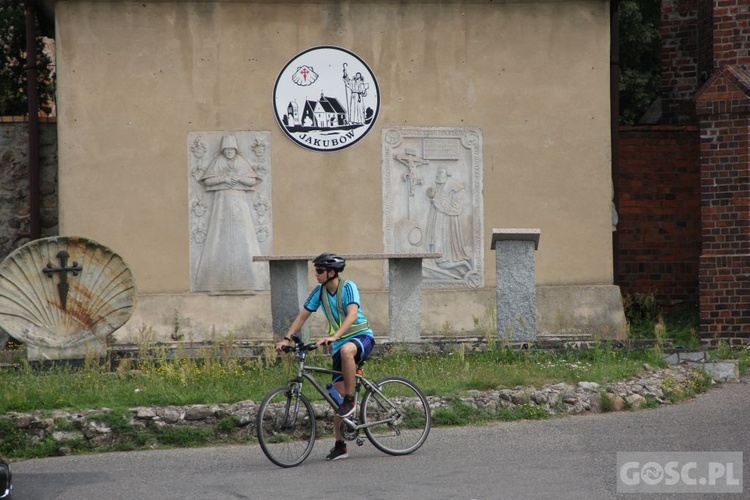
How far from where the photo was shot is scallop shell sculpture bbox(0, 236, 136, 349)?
533 inches

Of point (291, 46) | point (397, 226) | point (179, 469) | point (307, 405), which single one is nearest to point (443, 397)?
point (307, 405)

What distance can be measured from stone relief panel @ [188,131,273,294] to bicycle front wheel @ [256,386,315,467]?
6.53 meters

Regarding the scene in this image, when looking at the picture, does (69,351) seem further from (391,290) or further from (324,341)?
(324,341)

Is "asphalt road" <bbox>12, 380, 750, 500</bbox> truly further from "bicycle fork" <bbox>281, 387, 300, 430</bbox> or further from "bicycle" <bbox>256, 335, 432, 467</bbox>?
"bicycle fork" <bbox>281, 387, 300, 430</bbox>

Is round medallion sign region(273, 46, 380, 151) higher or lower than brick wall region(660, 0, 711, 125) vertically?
lower

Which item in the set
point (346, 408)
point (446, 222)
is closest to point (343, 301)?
point (346, 408)

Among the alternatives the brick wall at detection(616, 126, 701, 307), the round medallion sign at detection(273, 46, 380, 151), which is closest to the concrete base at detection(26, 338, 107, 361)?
the round medallion sign at detection(273, 46, 380, 151)

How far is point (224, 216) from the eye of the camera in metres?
16.5

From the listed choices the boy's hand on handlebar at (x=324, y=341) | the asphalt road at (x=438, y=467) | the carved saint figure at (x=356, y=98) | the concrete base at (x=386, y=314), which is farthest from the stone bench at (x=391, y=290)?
the boy's hand on handlebar at (x=324, y=341)

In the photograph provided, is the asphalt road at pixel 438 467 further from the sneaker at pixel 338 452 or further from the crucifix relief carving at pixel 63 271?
the crucifix relief carving at pixel 63 271

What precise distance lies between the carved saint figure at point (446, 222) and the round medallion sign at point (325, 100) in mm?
1226

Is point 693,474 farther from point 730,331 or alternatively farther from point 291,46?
point 291,46

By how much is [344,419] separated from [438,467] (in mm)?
904

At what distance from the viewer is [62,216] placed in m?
16.6
